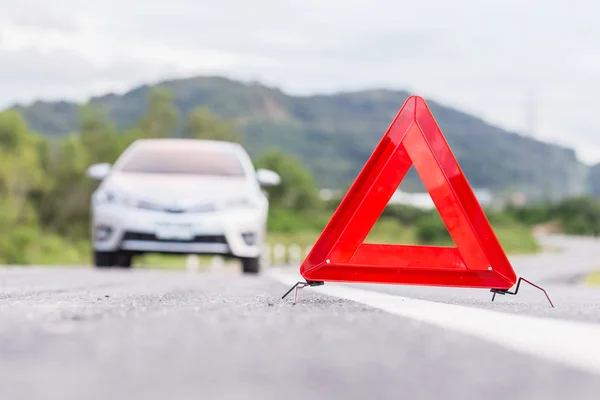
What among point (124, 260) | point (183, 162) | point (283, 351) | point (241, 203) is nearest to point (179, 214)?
point (241, 203)

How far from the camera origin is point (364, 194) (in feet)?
17.1

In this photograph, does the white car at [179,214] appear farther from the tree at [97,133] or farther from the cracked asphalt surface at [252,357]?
the tree at [97,133]

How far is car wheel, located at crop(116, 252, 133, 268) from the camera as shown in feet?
36.7

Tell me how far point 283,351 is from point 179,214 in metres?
6.96

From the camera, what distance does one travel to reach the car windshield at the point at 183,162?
1093 centimetres

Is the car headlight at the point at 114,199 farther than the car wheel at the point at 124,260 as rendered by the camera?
No

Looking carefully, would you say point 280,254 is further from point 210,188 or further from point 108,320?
point 108,320

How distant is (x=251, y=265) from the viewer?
10891 millimetres

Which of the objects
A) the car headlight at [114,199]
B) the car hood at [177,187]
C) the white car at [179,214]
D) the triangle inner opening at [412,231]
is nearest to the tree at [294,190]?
the triangle inner opening at [412,231]

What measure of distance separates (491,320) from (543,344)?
76 cm

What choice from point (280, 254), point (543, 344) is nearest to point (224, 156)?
point (543, 344)

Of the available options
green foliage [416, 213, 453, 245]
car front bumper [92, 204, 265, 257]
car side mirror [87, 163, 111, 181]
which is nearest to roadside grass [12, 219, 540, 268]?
green foliage [416, 213, 453, 245]

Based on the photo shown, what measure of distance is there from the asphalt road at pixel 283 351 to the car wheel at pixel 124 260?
615 centimetres

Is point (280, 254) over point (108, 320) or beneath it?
beneath
